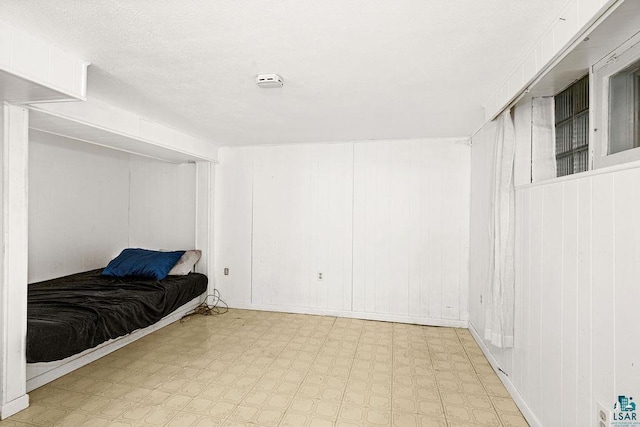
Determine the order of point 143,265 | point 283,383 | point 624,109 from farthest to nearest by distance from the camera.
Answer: point 143,265 → point 283,383 → point 624,109

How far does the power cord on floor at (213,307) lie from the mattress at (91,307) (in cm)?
33

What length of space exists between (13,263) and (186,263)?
216 cm

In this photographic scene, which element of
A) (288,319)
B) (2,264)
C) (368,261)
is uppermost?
(2,264)

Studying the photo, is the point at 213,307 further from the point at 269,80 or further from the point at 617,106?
the point at 617,106

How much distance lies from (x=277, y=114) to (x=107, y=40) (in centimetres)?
152

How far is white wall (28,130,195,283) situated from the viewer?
3.76 meters

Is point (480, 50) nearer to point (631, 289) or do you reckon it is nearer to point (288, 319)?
point (631, 289)

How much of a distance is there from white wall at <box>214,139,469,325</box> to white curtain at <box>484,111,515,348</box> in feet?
4.86

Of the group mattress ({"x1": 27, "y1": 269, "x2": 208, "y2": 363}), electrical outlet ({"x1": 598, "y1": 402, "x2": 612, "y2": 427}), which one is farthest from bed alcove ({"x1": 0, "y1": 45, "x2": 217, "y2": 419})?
electrical outlet ({"x1": 598, "y1": 402, "x2": 612, "y2": 427})

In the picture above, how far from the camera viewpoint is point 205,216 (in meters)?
4.59

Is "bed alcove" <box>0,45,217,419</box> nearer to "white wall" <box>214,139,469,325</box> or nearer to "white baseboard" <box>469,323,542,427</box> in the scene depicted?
"white wall" <box>214,139,469,325</box>

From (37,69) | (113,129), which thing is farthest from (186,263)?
(37,69)

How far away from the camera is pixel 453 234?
3.97m

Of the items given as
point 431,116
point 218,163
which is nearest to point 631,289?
point 431,116
